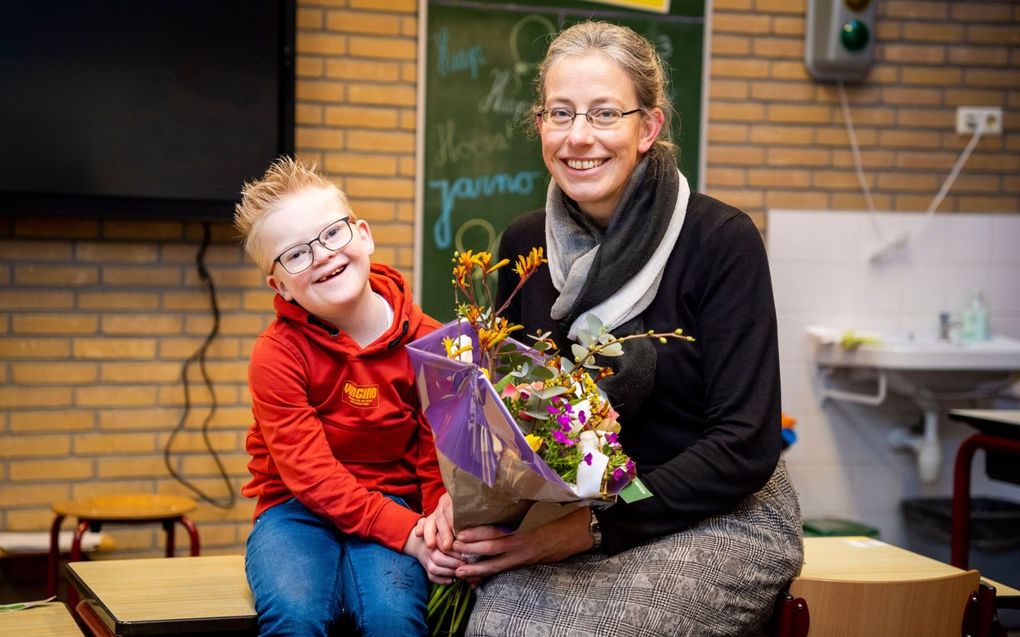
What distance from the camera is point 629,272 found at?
204 cm

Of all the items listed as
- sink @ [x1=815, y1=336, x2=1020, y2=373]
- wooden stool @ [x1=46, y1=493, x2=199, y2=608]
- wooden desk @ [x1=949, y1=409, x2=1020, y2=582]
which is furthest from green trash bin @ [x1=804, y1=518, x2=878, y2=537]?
wooden stool @ [x1=46, y1=493, x2=199, y2=608]

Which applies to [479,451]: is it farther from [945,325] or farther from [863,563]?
[945,325]

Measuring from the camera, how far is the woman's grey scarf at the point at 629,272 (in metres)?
1.99

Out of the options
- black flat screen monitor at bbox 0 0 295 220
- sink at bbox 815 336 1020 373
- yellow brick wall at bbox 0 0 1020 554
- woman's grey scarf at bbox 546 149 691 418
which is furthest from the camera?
sink at bbox 815 336 1020 373

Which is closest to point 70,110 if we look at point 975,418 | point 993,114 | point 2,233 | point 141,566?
point 2,233

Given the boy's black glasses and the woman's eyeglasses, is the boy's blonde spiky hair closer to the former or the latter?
the boy's black glasses

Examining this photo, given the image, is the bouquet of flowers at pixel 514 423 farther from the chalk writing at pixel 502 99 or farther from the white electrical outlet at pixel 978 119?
the white electrical outlet at pixel 978 119

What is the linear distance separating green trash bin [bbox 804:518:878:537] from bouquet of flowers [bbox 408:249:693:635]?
2.70m

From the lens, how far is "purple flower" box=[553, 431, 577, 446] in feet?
5.48

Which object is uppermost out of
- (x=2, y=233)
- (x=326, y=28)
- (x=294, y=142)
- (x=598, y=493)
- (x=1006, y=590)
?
(x=326, y=28)

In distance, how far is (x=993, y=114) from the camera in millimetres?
4695

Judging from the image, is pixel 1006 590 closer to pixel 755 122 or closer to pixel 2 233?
pixel 755 122

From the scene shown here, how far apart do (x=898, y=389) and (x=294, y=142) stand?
2.46 metres

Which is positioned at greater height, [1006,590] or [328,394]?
[328,394]
